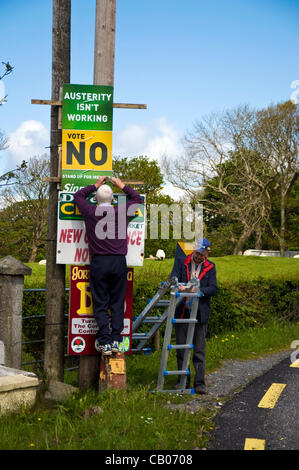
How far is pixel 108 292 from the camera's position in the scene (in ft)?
19.9

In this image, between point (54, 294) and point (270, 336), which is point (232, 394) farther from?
point (270, 336)

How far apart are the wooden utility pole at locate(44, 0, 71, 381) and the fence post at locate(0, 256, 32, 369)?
352mm

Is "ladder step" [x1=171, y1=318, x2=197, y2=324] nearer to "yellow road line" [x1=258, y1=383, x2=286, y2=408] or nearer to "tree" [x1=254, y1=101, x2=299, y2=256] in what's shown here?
"yellow road line" [x1=258, y1=383, x2=286, y2=408]

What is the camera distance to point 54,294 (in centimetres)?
662

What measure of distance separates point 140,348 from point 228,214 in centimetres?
3604

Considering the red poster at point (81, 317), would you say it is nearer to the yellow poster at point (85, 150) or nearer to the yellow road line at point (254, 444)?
the yellow poster at point (85, 150)

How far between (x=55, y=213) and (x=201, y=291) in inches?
76.8

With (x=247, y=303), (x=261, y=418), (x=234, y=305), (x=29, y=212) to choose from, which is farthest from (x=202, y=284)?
(x=29, y=212)

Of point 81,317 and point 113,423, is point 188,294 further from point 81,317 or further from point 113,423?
point 113,423

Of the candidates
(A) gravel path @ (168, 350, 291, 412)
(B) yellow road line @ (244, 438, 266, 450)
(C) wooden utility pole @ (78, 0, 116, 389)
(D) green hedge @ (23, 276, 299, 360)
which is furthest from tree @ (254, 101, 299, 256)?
(B) yellow road line @ (244, 438, 266, 450)

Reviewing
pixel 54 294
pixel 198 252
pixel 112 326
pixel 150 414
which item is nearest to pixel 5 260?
pixel 54 294

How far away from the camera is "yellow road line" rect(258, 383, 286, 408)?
5.92 meters

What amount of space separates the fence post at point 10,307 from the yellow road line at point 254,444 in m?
3.16

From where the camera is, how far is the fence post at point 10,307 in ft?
21.8
